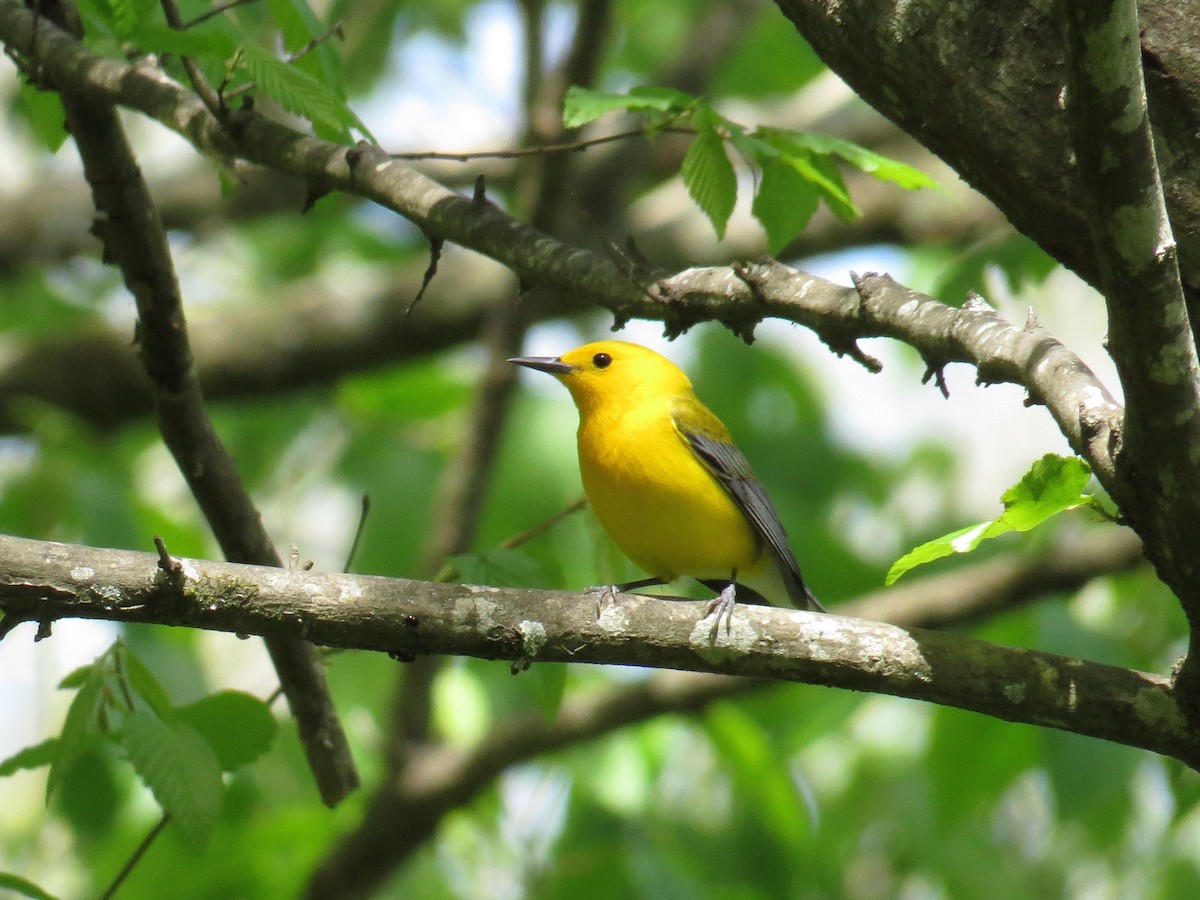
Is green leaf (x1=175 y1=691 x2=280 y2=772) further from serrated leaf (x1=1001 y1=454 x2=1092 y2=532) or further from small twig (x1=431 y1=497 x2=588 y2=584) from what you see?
serrated leaf (x1=1001 y1=454 x2=1092 y2=532)

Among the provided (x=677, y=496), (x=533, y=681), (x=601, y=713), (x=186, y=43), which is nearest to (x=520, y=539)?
(x=533, y=681)

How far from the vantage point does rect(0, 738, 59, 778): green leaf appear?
141 inches

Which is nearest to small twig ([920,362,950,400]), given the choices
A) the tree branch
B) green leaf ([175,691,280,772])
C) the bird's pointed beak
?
green leaf ([175,691,280,772])

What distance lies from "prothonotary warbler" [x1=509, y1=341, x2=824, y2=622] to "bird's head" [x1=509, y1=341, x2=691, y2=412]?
1 centimetres

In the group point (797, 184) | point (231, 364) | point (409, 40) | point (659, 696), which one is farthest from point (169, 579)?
point (409, 40)

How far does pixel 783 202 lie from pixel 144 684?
2200mm

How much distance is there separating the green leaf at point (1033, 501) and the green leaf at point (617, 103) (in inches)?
53.9

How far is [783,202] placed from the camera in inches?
148

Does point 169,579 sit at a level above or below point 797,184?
below

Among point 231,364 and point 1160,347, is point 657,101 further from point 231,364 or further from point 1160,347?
point 231,364

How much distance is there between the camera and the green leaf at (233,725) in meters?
3.69

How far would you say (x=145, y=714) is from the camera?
333 cm

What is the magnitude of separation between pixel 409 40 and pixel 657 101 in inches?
405

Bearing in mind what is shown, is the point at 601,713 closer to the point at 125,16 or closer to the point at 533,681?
the point at 533,681
